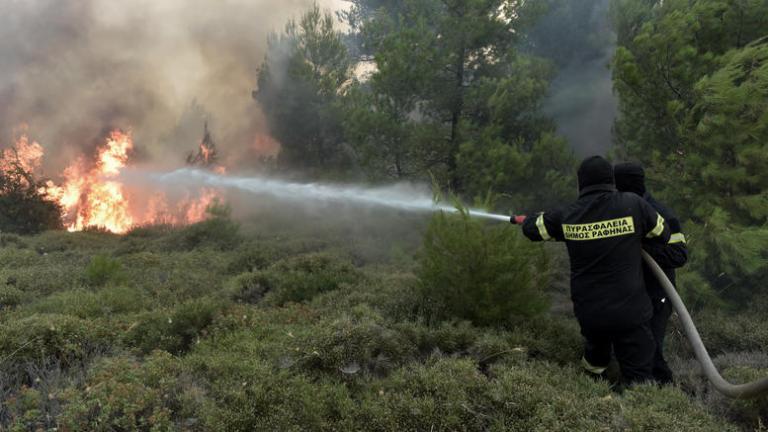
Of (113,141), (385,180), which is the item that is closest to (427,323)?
(385,180)

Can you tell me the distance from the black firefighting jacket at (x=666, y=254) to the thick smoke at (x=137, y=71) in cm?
2100

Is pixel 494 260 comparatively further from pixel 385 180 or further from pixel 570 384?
pixel 385 180

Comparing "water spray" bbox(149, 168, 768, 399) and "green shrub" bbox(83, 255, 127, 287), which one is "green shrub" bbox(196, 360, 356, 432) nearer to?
"water spray" bbox(149, 168, 768, 399)

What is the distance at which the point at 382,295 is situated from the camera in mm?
6062

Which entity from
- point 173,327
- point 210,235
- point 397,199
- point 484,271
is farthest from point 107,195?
point 484,271

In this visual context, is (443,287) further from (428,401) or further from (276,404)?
(276,404)

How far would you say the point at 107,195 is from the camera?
60.2ft

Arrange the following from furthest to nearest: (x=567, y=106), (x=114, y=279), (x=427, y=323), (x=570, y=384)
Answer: (x=567, y=106) < (x=114, y=279) < (x=427, y=323) < (x=570, y=384)

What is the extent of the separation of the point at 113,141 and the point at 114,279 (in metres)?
14.6

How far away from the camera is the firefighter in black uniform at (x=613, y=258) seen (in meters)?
3.44

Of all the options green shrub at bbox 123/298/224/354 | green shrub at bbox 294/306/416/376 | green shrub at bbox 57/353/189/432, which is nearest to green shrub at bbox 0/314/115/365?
green shrub at bbox 123/298/224/354

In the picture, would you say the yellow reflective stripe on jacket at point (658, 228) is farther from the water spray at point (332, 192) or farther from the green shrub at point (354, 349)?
the green shrub at point (354, 349)

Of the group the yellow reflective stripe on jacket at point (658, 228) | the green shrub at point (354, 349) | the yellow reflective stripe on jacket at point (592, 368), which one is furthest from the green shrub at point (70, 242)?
the yellow reflective stripe on jacket at point (658, 228)

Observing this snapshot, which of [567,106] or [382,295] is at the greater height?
[567,106]
